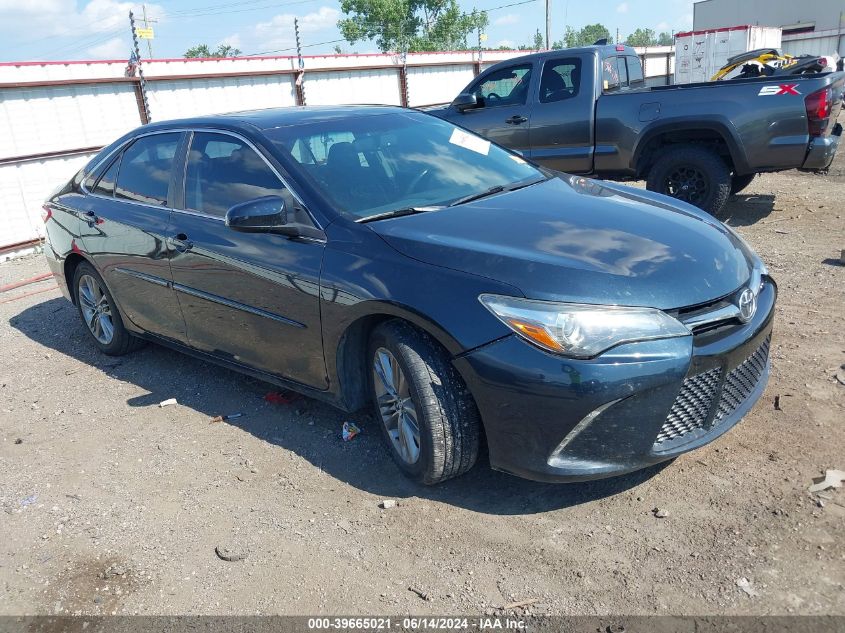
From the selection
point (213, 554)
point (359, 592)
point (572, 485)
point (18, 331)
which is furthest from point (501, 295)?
point (18, 331)

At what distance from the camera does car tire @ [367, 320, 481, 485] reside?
10.0 feet

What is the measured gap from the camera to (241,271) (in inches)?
153

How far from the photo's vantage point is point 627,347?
274 centimetres

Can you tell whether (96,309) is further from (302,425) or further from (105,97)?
(105,97)

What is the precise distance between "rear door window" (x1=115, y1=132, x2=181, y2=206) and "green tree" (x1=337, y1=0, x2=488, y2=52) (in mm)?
62964

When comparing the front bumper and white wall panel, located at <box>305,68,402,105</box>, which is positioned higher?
white wall panel, located at <box>305,68,402,105</box>

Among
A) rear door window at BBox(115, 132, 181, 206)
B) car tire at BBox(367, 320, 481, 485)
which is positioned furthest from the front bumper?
rear door window at BBox(115, 132, 181, 206)

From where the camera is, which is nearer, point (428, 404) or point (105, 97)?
point (428, 404)

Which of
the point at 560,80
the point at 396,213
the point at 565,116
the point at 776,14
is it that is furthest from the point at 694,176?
the point at 776,14

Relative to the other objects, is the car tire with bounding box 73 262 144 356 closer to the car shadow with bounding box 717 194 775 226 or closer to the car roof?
the car roof

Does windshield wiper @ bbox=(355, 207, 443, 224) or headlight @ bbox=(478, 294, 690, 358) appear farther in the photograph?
windshield wiper @ bbox=(355, 207, 443, 224)

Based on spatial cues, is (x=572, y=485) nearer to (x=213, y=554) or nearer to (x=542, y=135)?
(x=213, y=554)

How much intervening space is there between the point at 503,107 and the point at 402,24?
2548 inches

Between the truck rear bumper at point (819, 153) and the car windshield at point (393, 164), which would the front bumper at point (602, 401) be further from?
the truck rear bumper at point (819, 153)
